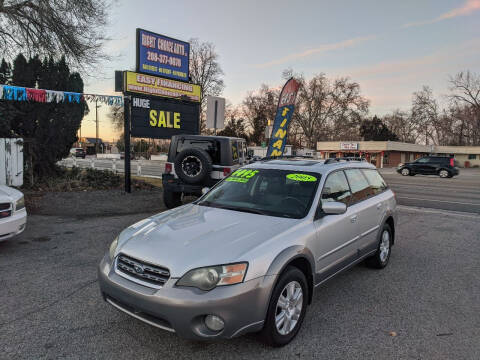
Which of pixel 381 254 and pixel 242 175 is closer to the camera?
pixel 242 175

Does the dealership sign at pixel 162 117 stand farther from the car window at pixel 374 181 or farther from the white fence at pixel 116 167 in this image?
the car window at pixel 374 181

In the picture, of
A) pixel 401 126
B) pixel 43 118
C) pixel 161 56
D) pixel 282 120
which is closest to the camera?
pixel 43 118

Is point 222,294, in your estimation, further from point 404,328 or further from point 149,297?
point 404,328

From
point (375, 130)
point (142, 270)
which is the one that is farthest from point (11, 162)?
point (375, 130)

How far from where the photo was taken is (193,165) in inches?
341

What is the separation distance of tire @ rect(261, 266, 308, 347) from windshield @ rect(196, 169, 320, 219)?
65 centimetres

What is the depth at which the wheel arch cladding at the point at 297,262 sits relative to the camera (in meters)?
2.73

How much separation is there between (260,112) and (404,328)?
67959mm

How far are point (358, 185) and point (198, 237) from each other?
2.54 meters

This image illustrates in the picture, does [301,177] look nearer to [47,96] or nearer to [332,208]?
[332,208]

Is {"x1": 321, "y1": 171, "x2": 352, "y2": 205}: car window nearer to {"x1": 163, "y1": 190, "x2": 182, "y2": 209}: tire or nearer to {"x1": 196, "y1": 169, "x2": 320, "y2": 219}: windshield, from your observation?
{"x1": 196, "y1": 169, "x2": 320, "y2": 219}: windshield

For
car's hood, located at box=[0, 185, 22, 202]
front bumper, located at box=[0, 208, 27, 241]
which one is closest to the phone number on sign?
car's hood, located at box=[0, 185, 22, 202]

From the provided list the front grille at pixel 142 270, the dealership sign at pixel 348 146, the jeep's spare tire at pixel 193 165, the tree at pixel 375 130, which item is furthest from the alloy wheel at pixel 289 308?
the tree at pixel 375 130

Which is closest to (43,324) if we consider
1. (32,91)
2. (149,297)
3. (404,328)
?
(149,297)
